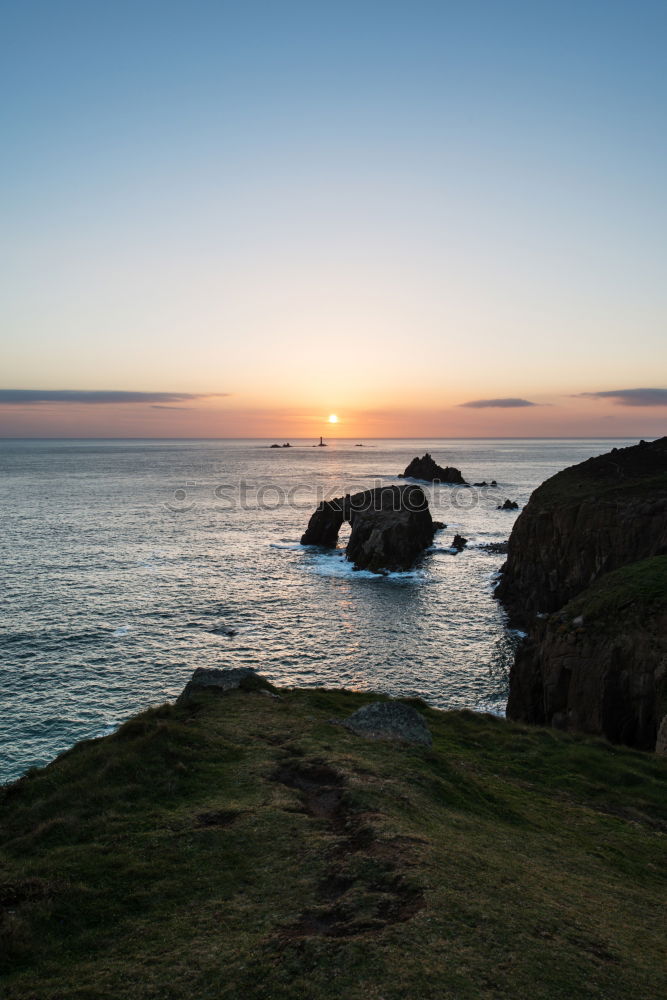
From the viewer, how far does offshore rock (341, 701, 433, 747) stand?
81.4ft

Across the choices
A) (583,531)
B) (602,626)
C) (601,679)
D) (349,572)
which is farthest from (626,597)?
(349,572)

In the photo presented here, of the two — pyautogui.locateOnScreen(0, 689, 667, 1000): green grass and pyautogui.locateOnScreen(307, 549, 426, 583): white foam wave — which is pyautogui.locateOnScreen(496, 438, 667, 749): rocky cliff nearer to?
pyautogui.locateOnScreen(0, 689, 667, 1000): green grass

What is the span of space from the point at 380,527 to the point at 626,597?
5407 centimetres

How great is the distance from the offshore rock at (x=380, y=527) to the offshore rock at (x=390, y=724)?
56176 millimetres

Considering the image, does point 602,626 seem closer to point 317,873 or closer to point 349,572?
point 317,873

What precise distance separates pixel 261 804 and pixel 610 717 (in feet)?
75.0

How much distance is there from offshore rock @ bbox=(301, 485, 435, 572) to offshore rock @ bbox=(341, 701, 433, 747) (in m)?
56.2

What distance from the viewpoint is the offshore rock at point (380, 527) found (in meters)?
85.6

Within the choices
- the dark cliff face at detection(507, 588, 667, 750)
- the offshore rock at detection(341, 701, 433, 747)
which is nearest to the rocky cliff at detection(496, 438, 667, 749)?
the dark cliff face at detection(507, 588, 667, 750)

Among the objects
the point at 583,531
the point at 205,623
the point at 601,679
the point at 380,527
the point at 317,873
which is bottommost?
the point at 205,623

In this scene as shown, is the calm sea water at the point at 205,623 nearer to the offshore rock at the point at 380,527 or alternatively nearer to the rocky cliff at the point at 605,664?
the offshore rock at the point at 380,527

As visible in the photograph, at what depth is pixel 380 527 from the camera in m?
88.4

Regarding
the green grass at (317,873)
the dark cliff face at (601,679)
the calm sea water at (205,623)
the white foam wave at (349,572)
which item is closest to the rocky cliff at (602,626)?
the dark cliff face at (601,679)

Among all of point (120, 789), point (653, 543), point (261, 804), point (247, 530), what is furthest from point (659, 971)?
point (247, 530)
